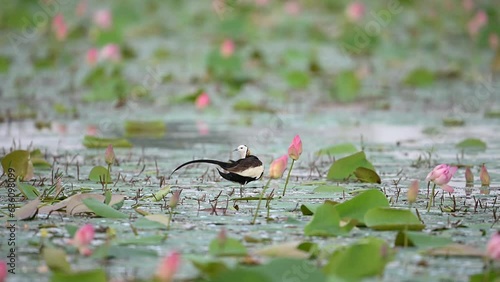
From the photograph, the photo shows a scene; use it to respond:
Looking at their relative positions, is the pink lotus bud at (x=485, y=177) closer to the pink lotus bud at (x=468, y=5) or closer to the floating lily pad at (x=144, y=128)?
the floating lily pad at (x=144, y=128)

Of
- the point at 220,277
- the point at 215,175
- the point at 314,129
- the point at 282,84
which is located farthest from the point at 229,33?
the point at 220,277

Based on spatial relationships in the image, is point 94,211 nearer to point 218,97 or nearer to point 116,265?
point 116,265

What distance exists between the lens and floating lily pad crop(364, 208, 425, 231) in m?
4.05

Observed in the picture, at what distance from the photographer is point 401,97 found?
963cm

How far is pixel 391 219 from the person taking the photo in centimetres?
408

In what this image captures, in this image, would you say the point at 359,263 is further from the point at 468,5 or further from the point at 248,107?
the point at 468,5

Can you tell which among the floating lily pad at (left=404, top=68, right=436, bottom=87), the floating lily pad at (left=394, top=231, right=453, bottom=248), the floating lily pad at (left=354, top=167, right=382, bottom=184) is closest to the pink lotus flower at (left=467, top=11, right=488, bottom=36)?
the floating lily pad at (left=404, top=68, right=436, bottom=87)

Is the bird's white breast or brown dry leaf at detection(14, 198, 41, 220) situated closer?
brown dry leaf at detection(14, 198, 41, 220)

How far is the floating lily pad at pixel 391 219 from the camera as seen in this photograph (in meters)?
4.05

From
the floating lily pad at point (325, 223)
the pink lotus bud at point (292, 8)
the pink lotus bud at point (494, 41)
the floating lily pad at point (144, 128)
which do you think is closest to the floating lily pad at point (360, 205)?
the floating lily pad at point (325, 223)

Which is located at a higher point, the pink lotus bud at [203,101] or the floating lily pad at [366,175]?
the pink lotus bud at [203,101]

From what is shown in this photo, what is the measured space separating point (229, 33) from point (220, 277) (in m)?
9.42

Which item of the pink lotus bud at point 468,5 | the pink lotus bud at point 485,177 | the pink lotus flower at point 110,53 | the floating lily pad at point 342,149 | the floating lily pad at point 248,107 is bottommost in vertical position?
the pink lotus bud at point 485,177

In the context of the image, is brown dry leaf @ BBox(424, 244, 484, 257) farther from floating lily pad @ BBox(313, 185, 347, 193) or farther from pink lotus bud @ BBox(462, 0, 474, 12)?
pink lotus bud @ BBox(462, 0, 474, 12)
